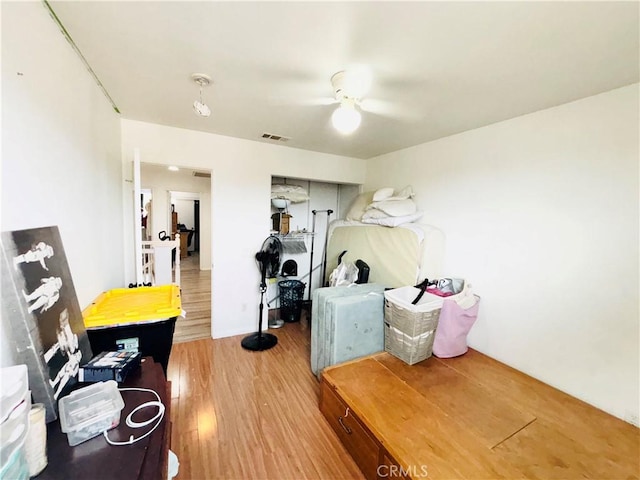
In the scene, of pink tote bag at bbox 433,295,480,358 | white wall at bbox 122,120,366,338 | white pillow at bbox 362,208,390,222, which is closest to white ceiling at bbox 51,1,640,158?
white wall at bbox 122,120,366,338

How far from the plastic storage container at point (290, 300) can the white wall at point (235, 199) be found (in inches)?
20.5

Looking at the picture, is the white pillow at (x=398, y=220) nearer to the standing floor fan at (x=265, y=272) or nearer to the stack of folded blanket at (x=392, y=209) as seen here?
the stack of folded blanket at (x=392, y=209)

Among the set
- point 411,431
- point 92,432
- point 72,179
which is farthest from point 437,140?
point 92,432

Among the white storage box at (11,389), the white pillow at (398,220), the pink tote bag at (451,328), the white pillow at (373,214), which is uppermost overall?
the white pillow at (373,214)

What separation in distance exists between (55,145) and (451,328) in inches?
116

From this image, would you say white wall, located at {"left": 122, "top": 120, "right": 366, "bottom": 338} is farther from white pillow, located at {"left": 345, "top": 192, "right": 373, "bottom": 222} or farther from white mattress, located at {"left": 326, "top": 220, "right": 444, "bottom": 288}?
white mattress, located at {"left": 326, "top": 220, "right": 444, "bottom": 288}

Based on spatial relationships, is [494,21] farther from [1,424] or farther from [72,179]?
[72,179]

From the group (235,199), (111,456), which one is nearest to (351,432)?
(111,456)

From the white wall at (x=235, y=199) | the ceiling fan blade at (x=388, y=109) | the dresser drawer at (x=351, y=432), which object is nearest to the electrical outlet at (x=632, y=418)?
the dresser drawer at (x=351, y=432)

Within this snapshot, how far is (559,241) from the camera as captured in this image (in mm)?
1993

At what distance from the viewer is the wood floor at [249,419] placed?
163 cm

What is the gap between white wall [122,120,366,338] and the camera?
2.93 metres

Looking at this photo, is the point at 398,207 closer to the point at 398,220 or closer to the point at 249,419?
the point at 398,220

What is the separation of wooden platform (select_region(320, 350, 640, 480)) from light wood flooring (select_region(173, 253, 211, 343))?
213 cm
